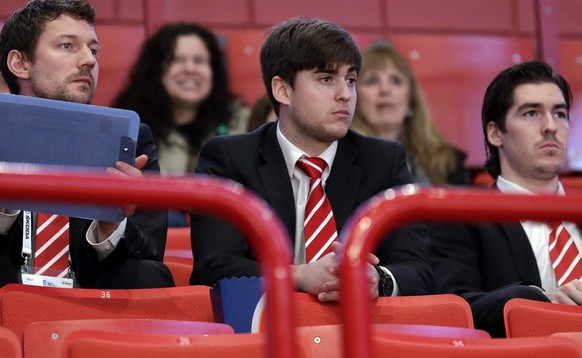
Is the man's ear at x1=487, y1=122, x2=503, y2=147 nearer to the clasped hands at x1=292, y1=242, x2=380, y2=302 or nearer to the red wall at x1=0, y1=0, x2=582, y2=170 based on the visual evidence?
the clasped hands at x1=292, y1=242, x2=380, y2=302

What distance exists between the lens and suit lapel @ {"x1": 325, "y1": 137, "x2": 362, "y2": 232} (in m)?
2.06

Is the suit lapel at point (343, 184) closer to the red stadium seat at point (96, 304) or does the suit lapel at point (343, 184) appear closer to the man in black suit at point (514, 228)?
the man in black suit at point (514, 228)

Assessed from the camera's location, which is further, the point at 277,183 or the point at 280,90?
the point at 280,90

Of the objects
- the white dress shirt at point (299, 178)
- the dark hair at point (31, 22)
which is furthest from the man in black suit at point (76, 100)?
the white dress shirt at point (299, 178)

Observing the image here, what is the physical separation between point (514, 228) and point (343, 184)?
1.16 feet

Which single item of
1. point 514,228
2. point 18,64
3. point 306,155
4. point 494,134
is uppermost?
point 18,64

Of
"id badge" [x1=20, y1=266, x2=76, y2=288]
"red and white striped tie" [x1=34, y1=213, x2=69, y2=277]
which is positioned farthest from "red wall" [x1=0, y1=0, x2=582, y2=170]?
"id badge" [x1=20, y1=266, x2=76, y2=288]

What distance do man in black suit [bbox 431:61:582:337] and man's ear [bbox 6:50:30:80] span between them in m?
0.85

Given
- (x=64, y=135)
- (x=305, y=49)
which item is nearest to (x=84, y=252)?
(x=64, y=135)

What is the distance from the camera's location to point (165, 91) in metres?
3.10

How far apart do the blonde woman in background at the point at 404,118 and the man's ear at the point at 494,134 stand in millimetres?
666

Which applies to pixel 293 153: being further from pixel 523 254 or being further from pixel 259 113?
pixel 259 113

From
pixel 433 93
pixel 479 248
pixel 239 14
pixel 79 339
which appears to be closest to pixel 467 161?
pixel 433 93

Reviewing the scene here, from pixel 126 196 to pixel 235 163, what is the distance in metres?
0.98
